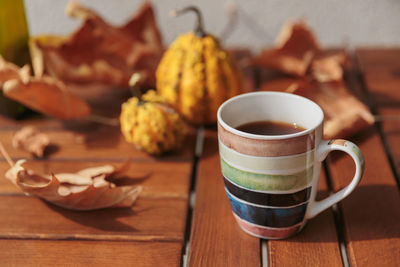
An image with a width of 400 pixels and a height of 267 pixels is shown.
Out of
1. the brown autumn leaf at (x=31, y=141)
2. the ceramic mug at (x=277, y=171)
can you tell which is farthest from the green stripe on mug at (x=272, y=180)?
the brown autumn leaf at (x=31, y=141)

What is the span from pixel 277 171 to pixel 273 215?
62 millimetres

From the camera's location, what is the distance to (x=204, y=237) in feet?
1.91

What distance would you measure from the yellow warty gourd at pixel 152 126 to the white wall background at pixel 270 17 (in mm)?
547

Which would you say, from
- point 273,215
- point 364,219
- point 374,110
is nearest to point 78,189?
point 273,215

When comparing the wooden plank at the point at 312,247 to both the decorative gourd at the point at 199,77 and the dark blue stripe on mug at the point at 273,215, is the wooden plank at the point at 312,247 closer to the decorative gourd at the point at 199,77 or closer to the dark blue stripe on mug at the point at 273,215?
the dark blue stripe on mug at the point at 273,215

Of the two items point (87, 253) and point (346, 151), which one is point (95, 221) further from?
point (346, 151)

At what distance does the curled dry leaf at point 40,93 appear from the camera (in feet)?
2.55

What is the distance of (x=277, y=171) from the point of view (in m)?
0.52

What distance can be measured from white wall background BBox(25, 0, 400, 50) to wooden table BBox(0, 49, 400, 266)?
0.49m

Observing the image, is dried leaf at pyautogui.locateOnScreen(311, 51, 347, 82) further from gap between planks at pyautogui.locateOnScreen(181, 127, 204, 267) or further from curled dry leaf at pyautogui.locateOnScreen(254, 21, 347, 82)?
gap between planks at pyautogui.locateOnScreen(181, 127, 204, 267)

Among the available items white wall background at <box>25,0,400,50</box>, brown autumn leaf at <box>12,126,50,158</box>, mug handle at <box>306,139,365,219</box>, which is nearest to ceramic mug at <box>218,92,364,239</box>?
mug handle at <box>306,139,365,219</box>

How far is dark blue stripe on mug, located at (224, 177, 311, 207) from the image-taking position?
54cm

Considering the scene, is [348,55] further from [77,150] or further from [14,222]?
[14,222]

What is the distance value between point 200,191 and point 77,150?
0.75 ft
